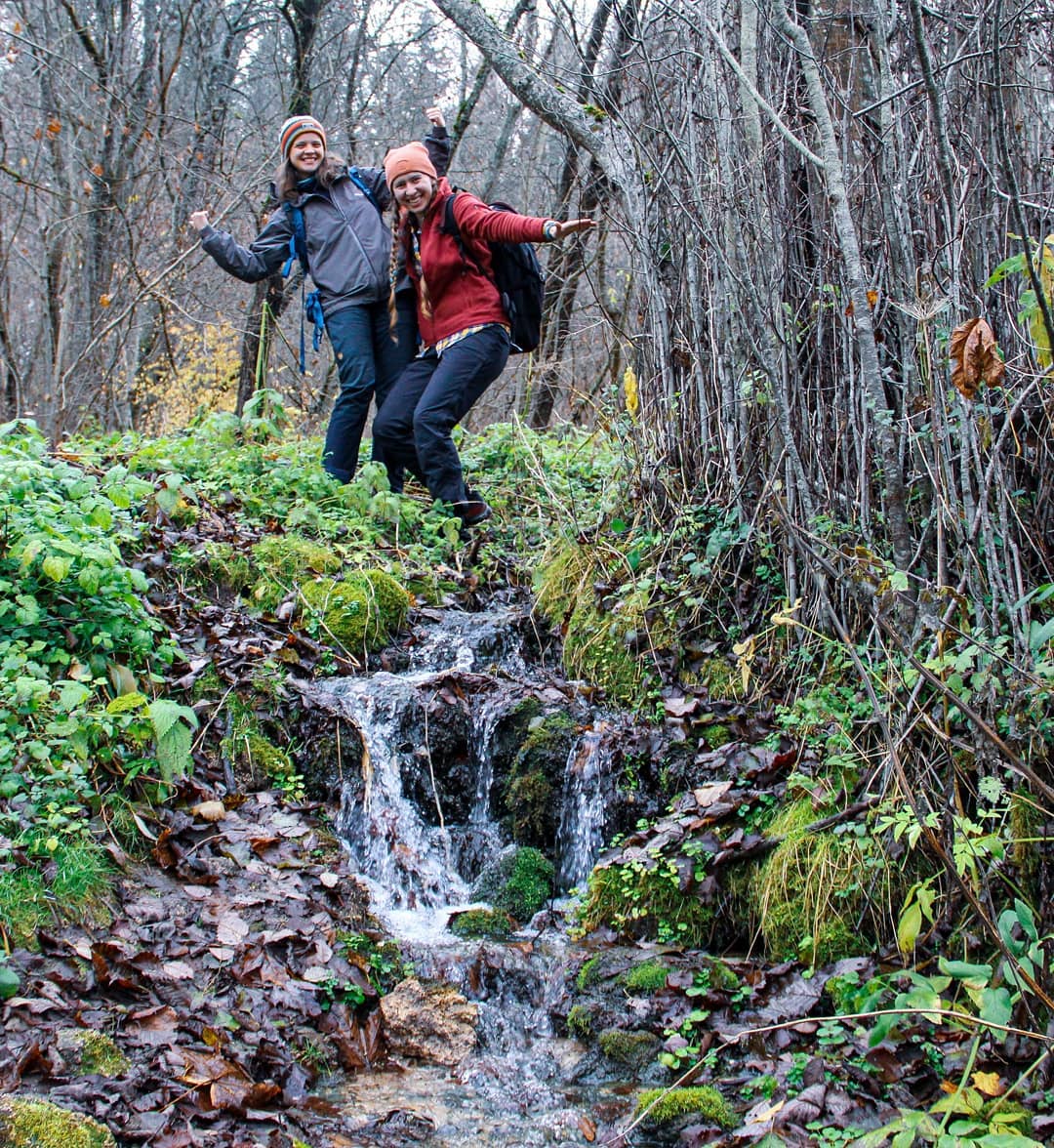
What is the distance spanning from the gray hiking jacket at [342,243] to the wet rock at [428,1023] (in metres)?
4.21

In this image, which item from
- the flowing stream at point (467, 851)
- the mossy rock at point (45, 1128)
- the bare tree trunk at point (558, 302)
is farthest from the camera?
the bare tree trunk at point (558, 302)

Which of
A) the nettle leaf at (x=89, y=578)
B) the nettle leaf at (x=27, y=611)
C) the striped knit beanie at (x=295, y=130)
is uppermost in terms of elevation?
the striped knit beanie at (x=295, y=130)

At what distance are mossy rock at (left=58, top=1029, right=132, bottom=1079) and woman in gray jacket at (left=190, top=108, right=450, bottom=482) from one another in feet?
13.6

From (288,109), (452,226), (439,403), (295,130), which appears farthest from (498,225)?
(288,109)

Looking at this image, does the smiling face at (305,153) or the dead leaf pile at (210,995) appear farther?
the smiling face at (305,153)

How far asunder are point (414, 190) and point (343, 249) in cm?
73

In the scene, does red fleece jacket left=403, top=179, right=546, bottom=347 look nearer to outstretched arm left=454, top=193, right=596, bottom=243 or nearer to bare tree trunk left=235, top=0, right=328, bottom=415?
outstretched arm left=454, top=193, right=596, bottom=243

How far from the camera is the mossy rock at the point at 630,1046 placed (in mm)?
3219

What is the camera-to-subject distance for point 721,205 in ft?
14.9

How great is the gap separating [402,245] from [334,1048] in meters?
4.40

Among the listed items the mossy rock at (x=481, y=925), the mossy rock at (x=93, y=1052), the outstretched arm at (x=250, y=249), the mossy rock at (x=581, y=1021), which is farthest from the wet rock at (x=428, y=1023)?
the outstretched arm at (x=250, y=249)

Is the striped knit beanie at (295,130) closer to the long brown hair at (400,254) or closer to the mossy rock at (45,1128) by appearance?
the long brown hair at (400,254)

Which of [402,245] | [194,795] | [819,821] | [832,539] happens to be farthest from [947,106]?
[194,795]

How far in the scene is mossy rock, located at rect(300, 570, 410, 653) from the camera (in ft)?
17.2
